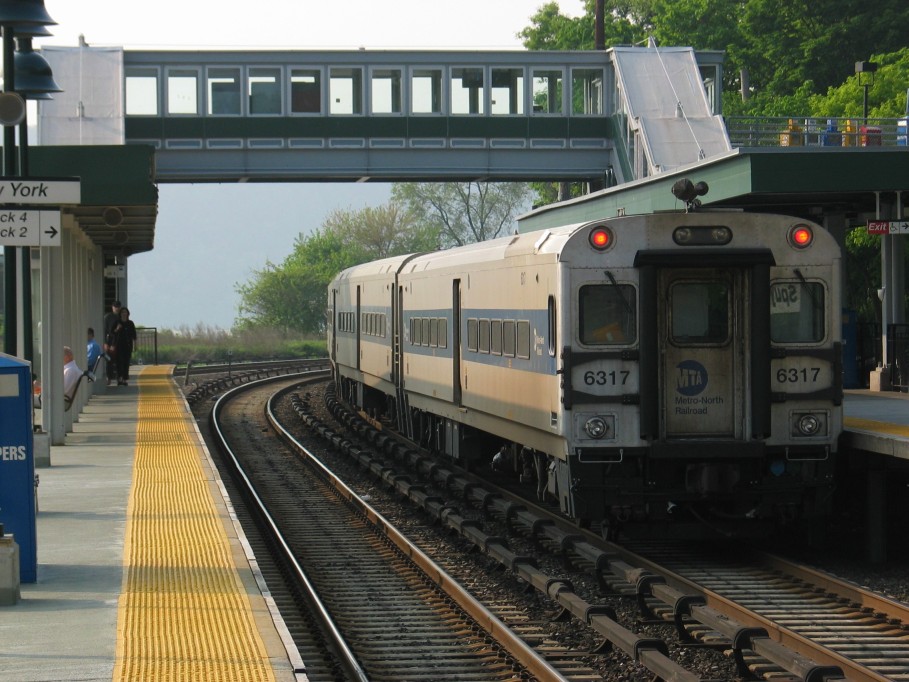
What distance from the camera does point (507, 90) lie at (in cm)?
4128

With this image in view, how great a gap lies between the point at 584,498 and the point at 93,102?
30.6 m

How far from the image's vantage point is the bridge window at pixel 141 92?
40.2m

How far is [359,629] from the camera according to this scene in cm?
1047

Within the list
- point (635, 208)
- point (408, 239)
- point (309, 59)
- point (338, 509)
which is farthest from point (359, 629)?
point (408, 239)

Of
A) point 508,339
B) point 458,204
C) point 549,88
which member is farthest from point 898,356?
point 458,204

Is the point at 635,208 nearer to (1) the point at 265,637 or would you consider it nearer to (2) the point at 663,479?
(2) the point at 663,479

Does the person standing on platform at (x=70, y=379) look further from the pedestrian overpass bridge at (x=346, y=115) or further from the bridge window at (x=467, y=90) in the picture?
the bridge window at (x=467, y=90)

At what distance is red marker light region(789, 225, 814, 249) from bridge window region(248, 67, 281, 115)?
29.3 meters

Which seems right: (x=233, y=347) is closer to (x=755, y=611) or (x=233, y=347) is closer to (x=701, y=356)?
(x=701, y=356)

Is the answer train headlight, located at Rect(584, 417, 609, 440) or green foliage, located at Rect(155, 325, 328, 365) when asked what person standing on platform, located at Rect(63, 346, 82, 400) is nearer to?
train headlight, located at Rect(584, 417, 609, 440)

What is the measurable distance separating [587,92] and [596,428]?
3155 cm

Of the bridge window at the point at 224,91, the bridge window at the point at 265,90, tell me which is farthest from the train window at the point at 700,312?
the bridge window at the point at 224,91

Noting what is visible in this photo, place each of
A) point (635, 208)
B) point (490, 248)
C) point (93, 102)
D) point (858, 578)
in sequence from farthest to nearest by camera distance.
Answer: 1. point (93, 102)
2. point (635, 208)
3. point (490, 248)
4. point (858, 578)

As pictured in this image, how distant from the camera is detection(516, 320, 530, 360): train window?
13.9m
